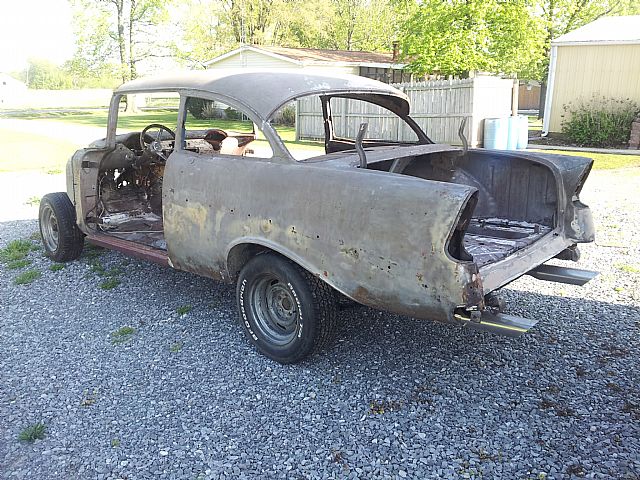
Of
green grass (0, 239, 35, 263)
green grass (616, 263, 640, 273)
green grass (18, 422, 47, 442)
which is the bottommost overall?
green grass (18, 422, 47, 442)

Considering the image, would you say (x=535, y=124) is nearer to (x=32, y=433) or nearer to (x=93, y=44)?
(x=32, y=433)

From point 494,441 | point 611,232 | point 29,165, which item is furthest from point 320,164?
point 29,165

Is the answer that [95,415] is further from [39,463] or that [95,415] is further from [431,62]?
[431,62]

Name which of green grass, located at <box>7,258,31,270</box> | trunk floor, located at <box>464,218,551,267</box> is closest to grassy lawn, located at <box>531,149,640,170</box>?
trunk floor, located at <box>464,218,551,267</box>

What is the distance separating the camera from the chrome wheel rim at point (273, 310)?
3957 mm

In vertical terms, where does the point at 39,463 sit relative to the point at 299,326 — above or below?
below

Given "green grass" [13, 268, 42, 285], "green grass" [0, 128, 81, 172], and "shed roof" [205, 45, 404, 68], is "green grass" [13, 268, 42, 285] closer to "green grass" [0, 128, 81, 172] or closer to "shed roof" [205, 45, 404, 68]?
"green grass" [0, 128, 81, 172]

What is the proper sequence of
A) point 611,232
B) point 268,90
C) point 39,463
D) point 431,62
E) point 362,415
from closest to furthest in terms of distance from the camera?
point 39,463 < point 362,415 < point 268,90 < point 611,232 < point 431,62

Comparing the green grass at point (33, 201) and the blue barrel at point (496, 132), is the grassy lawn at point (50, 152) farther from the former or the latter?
the green grass at point (33, 201)

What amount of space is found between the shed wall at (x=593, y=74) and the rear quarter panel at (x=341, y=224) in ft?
56.8

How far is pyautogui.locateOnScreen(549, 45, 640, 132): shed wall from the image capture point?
17.7m

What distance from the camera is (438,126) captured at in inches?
636

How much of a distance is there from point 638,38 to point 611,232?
13.0 metres

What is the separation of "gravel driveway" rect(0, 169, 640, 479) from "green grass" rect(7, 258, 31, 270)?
925 mm
